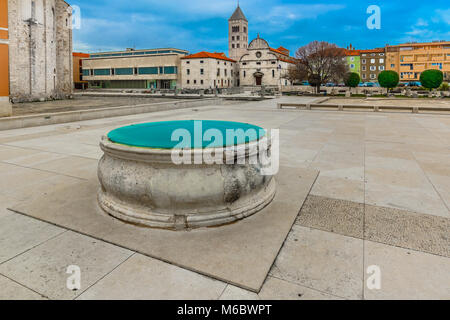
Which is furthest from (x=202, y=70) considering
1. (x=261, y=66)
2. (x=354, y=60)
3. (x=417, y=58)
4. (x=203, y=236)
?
(x=203, y=236)

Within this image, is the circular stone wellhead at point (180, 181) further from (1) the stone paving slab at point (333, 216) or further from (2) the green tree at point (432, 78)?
(2) the green tree at point (432, 78)

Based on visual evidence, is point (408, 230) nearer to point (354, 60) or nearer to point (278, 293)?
point (278, 293)

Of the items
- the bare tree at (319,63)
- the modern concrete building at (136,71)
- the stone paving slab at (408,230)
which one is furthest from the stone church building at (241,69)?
the stone paving slab at (408,230)

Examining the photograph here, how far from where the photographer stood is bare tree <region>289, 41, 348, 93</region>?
5922 cm

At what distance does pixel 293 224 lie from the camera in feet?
14.1

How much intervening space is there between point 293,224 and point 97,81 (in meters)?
93.5

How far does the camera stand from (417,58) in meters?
91.4

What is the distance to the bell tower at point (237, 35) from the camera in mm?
100438

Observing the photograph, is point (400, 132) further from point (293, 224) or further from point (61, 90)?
point (61, 90)

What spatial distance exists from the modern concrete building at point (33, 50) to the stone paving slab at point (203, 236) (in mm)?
37944

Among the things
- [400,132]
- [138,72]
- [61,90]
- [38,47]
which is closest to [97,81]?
[138,72]

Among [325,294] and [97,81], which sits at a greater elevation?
[97,81]

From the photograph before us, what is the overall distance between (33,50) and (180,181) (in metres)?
43.4
